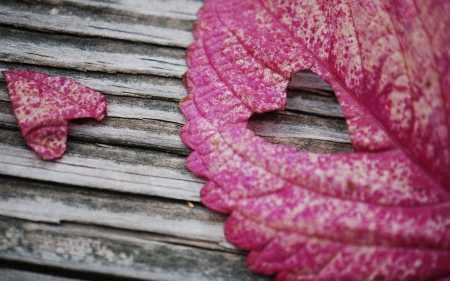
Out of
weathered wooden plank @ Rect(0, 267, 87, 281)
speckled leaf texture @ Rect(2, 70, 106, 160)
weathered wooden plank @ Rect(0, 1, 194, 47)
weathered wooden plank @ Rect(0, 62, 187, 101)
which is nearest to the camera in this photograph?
weathered wooden plank @ Rect(0, 267, 87, 281)

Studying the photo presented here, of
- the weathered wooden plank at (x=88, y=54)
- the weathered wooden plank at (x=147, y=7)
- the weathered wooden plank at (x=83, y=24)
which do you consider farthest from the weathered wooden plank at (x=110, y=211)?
the weathered wooden plank at (x=147, y=7)

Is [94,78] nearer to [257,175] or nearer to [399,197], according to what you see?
[257,175]

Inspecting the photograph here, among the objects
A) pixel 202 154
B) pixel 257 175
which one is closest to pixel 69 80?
pixel 202 154

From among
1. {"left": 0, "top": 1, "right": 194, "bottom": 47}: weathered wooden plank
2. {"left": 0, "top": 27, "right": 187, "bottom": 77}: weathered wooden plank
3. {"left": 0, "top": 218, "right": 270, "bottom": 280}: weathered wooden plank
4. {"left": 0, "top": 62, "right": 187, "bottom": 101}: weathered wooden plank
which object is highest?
{"left": 0, "top": 1, "right": 194, "bottom": 47}: weathered wooden plank

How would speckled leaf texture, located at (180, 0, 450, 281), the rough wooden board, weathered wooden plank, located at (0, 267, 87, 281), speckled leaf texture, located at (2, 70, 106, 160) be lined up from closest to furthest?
1. speckled leaf texture, located at (180, 0, 450, 281)
2. weathered wooden plank, located at (0, 267, 87, 281)
3. speckled leaf texture, located at (2, 70, 106, 160)
4. the rough wooden board

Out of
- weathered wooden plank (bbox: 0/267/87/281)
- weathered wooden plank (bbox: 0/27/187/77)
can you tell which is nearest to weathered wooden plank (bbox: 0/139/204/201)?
weathered wooden plank (bbox: 0/267/87/281)

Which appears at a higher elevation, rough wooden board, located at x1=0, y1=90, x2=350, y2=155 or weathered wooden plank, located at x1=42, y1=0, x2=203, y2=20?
weathered wooden plank, located at x1=42, y1=0, x2=203, y2=20

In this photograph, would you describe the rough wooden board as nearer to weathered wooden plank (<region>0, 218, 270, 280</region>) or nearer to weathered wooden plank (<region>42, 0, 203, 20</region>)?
weathered wooden plank (<region>0, 218, 270, 280</region>)

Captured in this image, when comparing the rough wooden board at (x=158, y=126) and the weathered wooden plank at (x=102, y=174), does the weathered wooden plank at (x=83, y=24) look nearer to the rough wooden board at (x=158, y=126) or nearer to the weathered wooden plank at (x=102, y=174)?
the rough wooden board at (x=158, y=126)

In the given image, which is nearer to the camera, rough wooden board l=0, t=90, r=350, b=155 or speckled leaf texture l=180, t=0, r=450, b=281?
speckled leaf texture l=180, t=0, r=450, b=281
